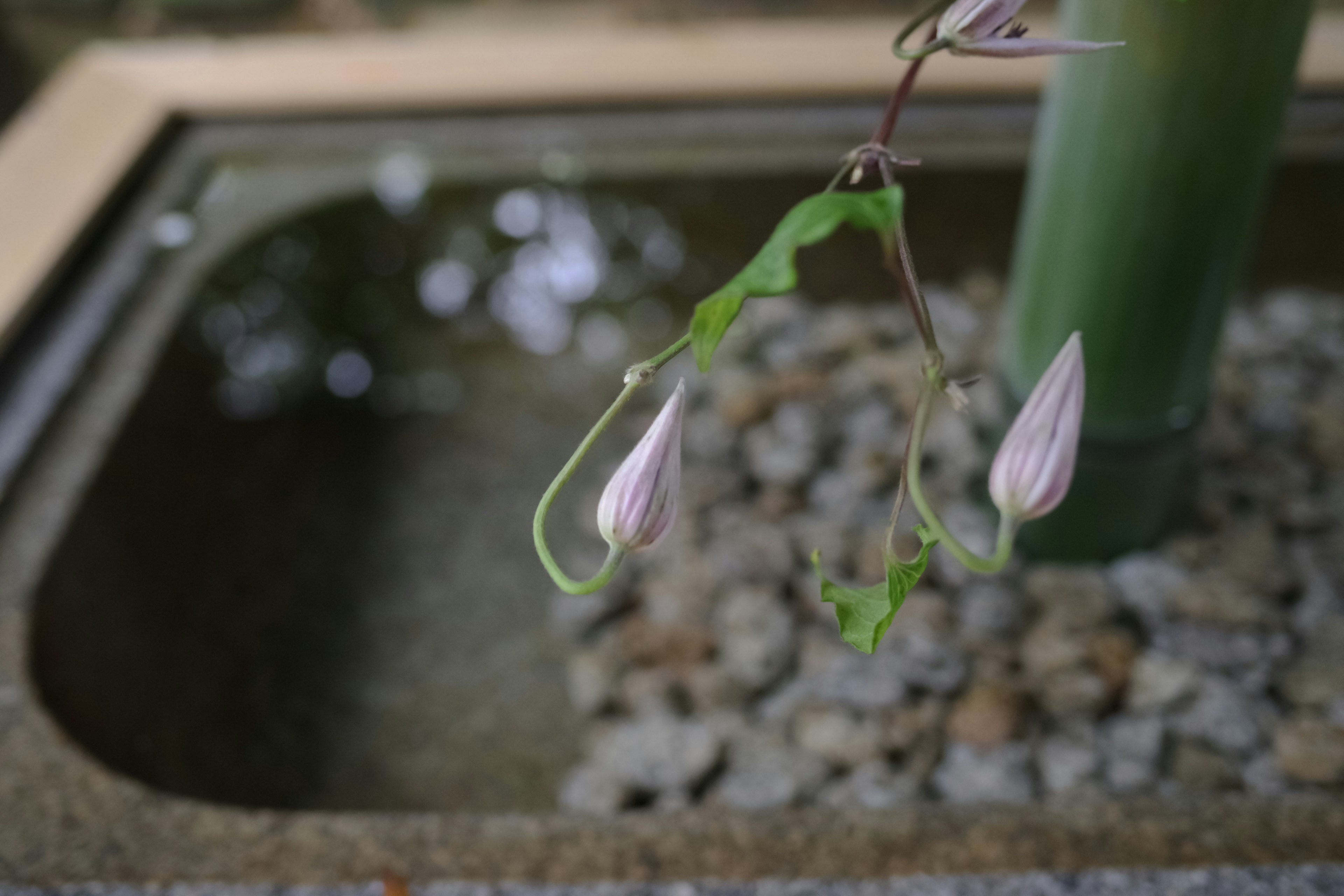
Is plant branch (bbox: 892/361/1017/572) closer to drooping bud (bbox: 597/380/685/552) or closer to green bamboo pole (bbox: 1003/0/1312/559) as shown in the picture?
drooping bud (bbox: 597/380/685/552)

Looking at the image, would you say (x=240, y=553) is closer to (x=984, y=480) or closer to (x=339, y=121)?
(x=339, y=121)

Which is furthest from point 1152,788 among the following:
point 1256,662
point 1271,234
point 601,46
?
point 601,46

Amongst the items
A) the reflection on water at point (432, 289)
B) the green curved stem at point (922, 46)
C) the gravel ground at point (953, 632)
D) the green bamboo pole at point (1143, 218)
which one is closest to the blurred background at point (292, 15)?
the reflection on water at point (432, 289)


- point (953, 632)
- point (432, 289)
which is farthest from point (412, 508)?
point (953, 632)

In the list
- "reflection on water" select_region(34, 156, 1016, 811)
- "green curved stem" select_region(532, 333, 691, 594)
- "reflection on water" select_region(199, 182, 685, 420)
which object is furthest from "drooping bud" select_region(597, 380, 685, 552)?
"reflection on water" select_region(199, 182, 685, 420)

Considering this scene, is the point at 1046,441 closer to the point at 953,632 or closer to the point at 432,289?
the point at 953,632
